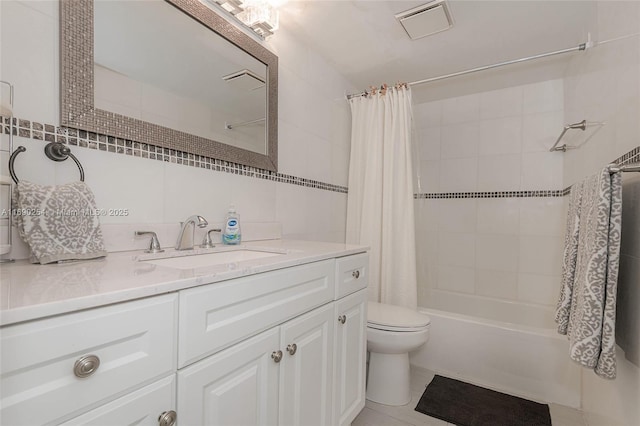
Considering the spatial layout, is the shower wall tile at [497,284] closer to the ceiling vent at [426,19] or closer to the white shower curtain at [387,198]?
the white shower curtain at [387,198]

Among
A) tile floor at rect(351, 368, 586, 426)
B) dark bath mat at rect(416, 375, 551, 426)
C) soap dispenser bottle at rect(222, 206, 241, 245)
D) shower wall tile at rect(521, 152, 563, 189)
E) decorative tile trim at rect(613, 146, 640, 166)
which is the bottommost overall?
tile floor at rect(351, 368, 586, 426)

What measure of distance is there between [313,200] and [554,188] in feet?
6.43

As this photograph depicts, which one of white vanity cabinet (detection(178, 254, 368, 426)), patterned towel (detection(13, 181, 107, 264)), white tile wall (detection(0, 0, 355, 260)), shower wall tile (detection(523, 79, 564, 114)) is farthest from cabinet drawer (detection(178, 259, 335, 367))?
shower wall tile (detection(523, 79, 564, 114))

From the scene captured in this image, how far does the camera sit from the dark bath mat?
1.59 meters

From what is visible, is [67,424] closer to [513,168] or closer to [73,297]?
[73,297]

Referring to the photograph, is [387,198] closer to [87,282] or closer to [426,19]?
[426,19]

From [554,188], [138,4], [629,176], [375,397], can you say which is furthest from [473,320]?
[138,4]

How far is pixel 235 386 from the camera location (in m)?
0.80

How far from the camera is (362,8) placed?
1648 millimetres

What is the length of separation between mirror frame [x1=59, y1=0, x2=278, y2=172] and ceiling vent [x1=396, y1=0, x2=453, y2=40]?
88 centimetres

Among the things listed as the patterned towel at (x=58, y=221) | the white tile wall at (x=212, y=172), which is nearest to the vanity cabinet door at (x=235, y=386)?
the patterned towel at (x=58, y=221)

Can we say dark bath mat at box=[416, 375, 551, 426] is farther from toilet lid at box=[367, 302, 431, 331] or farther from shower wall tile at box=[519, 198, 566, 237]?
shower wall tile at box=[519, 198, 566, 237]

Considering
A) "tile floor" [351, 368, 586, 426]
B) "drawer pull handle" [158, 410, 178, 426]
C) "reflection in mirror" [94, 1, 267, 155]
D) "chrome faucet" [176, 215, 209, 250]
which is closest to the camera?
"drawer pull handle" [158, 410, 178, 426]

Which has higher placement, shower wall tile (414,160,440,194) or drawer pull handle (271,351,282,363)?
shower wall tile (414,160,440,194)
